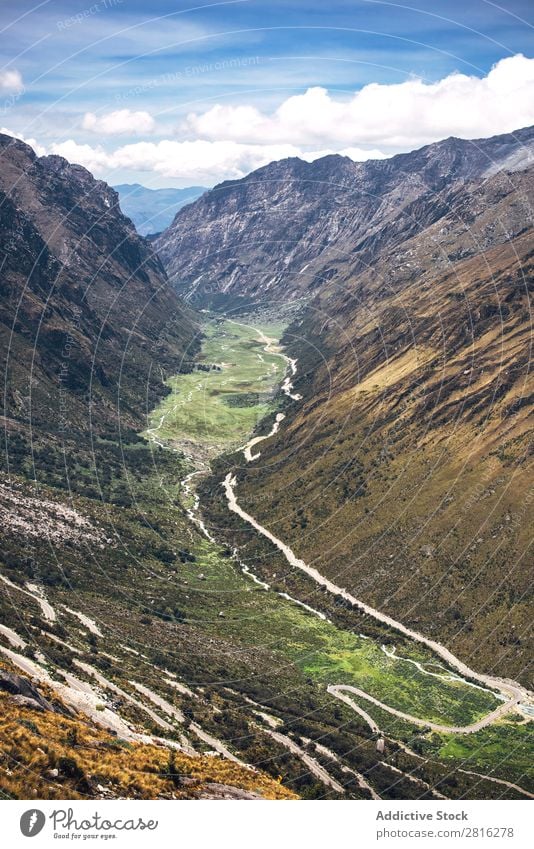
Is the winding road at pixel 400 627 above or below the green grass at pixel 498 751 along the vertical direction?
above

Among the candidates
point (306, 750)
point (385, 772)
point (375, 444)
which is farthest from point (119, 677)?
point (375, 444)

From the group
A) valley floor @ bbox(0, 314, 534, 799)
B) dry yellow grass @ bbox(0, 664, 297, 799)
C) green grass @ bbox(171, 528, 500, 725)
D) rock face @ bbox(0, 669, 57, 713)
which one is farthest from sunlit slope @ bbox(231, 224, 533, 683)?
rock face @ bbox(0, 669, 57, 713)

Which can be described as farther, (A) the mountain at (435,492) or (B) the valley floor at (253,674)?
(A) the mountain at (435,492)

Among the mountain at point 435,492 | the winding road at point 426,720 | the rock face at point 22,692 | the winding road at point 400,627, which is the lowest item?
the winding road at point 426,720

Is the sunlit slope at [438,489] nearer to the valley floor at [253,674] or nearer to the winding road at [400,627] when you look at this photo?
the winding road at [400,627]

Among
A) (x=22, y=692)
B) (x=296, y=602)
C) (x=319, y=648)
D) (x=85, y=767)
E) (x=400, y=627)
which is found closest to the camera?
(x=85, y=767)

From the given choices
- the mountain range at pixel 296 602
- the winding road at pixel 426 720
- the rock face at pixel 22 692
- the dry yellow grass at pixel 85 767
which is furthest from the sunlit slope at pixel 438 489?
the rock face at pixel 22 692

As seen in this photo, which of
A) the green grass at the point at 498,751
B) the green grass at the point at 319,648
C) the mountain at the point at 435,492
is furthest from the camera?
the mountain at the point at 435,492

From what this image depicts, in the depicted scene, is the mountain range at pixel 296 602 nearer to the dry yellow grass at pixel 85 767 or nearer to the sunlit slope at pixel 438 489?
the dry yellow grass at pixel 85 767

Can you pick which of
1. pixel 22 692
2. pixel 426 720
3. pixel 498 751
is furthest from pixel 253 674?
pixel 22 692

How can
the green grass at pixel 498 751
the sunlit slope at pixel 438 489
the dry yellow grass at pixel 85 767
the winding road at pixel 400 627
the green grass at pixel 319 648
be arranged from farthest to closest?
the sunlit slope at pixel 438 489
the winding road at pixel 400 627
the green grass at pixel 319 648
the green grass at pixel 498 751
the dry yellow grass at pixel 85 767

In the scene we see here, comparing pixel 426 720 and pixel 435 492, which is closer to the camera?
pixel 426 720

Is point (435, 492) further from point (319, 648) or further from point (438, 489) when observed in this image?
point (319, 648)
